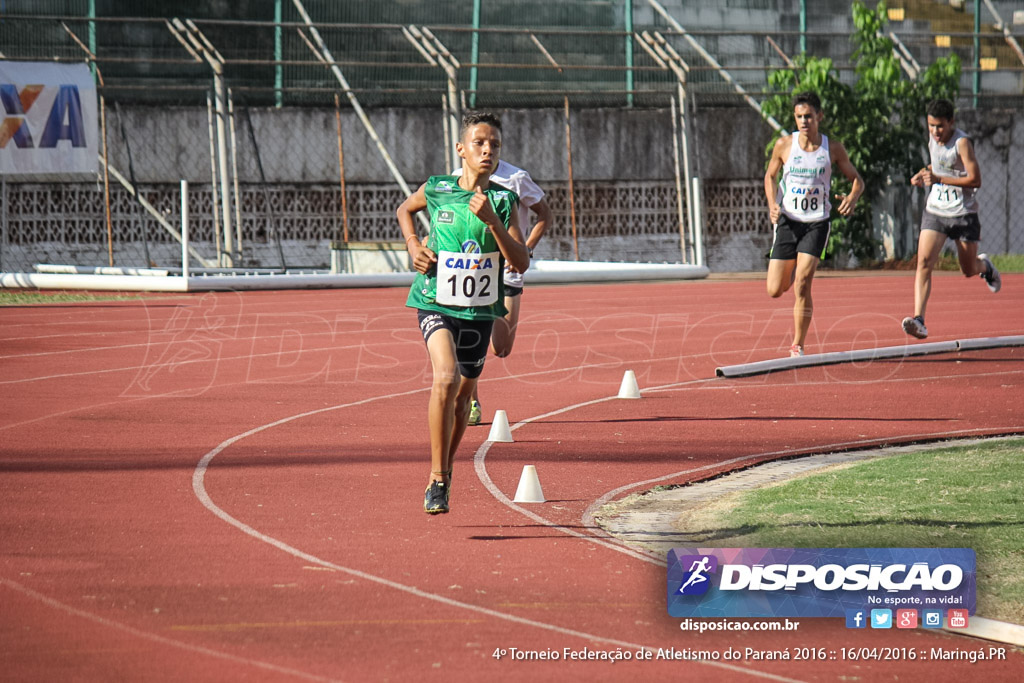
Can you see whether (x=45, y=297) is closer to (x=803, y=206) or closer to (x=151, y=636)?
(x=803, y=206)

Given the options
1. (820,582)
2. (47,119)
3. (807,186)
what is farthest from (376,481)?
(47,119)

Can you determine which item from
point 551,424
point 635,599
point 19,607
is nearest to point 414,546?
point 635,599

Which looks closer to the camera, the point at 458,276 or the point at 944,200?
the point at 458,276

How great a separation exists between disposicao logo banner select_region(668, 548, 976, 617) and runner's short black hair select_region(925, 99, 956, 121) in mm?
8318

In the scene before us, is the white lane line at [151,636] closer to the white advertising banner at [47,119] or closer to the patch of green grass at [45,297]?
the patch of green grass at [45,297]

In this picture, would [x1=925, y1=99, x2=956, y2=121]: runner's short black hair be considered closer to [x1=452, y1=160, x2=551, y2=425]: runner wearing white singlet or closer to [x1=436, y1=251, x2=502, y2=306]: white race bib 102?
[x1=452, y1=160, x2=551, y2=425]: runner wearing white singlet

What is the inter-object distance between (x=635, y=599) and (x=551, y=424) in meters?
4.70

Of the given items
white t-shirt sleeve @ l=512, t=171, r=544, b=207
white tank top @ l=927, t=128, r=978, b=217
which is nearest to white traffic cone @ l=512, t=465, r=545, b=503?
white t-shirt sleeve @ l=512, t=171, r=544, b=207

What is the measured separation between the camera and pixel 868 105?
27250 millimetres

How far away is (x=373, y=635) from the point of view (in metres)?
5.16

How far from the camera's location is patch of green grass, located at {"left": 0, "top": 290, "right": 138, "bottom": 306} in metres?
20.6

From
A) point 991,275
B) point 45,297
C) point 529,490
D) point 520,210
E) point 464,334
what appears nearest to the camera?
point 464,334

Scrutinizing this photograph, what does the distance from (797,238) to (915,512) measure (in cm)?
639

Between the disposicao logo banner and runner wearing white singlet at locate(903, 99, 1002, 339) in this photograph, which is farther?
runner wearing white singlet at locate(903, 99, 1002, 339)
